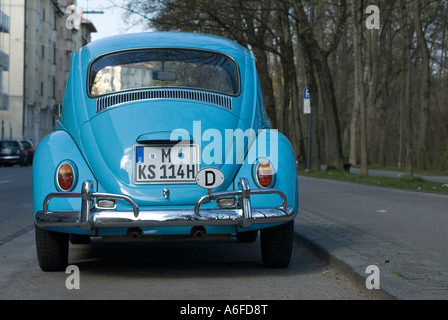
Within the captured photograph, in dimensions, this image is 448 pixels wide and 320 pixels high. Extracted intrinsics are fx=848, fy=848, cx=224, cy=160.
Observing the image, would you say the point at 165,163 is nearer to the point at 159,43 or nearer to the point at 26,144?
the point at 159,43

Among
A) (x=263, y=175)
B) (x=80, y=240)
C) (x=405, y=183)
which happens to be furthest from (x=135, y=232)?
(x=405, y=183)

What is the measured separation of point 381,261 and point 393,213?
609 cm

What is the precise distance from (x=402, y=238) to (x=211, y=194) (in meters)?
3.42

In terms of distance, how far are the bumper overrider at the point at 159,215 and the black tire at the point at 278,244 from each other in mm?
410

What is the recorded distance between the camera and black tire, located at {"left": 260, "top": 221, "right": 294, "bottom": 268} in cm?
686

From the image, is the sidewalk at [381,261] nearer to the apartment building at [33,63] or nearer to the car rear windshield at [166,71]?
the car rear windshield at [166,71]

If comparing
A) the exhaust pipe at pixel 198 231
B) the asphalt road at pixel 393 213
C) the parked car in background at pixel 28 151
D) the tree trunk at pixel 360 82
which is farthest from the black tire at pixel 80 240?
the parked car in background at pixel 28 151

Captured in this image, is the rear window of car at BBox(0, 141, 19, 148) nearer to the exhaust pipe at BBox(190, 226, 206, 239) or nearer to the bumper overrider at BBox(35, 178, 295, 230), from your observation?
the bumper overrider at BBox(35, 178, 295, 230)

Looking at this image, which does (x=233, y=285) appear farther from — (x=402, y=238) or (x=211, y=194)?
(x=402, y=238)

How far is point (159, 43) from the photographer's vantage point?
7.63 meters

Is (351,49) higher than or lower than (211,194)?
higher

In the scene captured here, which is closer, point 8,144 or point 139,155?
point 139,155

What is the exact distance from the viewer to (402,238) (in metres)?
9.03
